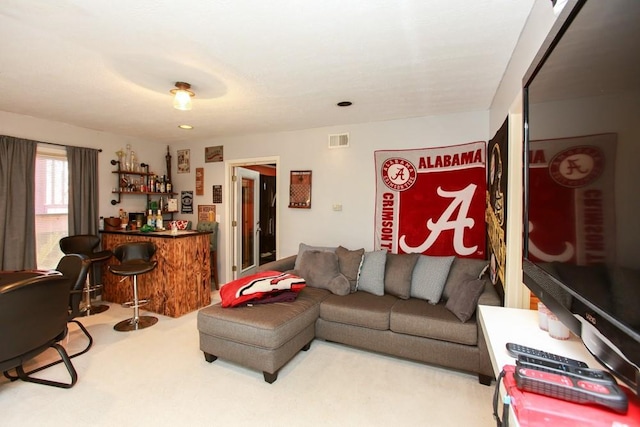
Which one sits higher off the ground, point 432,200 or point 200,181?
point 200,181

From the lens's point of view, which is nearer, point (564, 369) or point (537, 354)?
point (564, 369)

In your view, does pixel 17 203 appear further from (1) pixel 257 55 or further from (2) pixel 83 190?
(1) pixel 257 55

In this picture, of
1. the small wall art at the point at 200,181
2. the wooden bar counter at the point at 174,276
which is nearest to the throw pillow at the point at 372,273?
the wooden bar counter at the point at 174,276

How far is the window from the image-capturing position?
361cm

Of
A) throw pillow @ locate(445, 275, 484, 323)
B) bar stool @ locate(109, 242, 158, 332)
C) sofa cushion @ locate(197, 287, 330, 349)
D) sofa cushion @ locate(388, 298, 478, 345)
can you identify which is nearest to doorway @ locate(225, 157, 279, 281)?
bar stool @ locate(109, 242, 158, 332)

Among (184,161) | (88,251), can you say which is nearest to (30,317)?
(88,251)

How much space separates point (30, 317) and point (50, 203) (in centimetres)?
245

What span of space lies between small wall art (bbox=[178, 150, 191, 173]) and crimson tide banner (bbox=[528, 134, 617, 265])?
4732 millimetres

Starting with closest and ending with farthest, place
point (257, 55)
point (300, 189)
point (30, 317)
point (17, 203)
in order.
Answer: point (30, 317)
point (257, 55)
point (17, 203)
point (300, 189)

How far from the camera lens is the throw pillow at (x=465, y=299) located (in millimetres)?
2355

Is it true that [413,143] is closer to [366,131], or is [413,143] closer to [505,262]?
[366,131]

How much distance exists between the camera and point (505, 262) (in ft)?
7.00

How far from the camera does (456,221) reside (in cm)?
327

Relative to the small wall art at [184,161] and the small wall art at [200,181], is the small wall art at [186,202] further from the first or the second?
the small wall art at [184,161]
